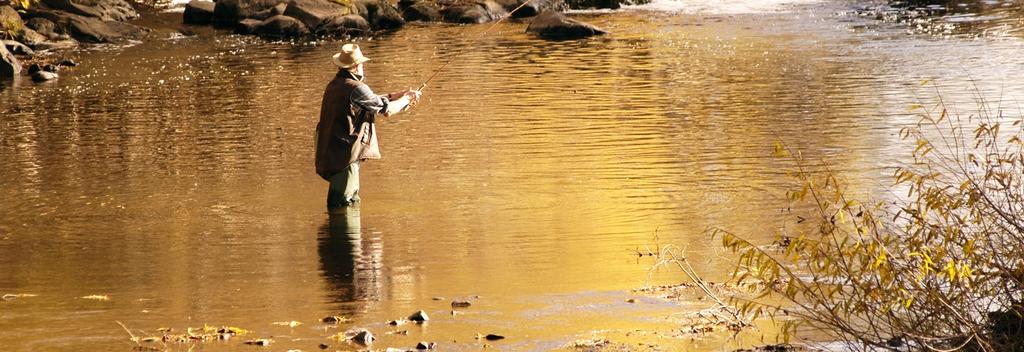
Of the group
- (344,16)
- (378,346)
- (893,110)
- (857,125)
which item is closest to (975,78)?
(893,110)

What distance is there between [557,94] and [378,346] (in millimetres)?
12650

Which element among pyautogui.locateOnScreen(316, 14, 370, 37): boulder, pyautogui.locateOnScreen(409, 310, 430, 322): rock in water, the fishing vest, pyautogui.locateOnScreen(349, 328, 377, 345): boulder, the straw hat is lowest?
pyautogui.locateOnScreen(316, 14, 370, 37): boulder

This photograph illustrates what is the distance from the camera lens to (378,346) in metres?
6.57

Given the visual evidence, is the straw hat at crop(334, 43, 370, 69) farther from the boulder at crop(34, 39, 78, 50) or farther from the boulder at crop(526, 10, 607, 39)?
the boulder at crop(34, 39, 78, 50)

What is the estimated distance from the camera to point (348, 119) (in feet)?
33.8

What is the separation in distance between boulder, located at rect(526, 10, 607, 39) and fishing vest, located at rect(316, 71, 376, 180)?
19319mm

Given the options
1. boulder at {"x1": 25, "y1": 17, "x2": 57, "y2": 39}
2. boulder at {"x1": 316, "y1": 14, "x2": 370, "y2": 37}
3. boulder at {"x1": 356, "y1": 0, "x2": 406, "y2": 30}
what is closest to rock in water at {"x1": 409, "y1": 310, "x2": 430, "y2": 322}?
boulder at {"x1": 25, "y1": 17, "x2": 57, "y2": 39}

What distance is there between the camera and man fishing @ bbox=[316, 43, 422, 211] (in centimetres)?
1022

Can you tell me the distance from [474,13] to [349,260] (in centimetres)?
2622

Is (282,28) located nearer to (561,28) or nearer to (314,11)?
(314,11)

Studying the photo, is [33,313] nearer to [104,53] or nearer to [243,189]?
[243,189]

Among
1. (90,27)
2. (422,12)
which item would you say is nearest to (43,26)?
(90,27)

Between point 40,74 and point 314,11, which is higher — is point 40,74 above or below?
below

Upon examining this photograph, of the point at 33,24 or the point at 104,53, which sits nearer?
the point at 104,53
